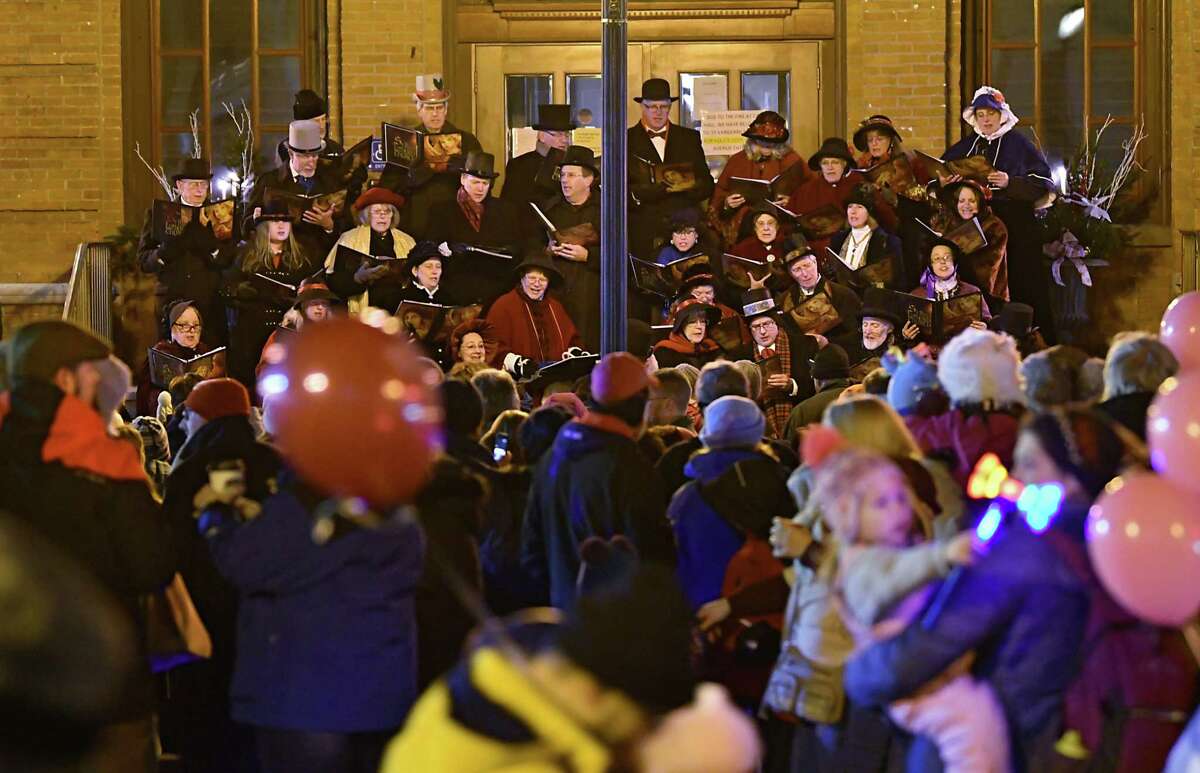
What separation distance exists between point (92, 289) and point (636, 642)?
38.4 feet

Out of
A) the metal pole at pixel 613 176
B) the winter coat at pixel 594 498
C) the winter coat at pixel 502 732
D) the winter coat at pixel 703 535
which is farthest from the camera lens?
the metal pole at pixel 613 176

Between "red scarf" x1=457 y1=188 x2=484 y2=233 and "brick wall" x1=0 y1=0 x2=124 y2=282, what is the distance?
400 centimetres

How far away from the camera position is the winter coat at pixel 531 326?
36.7 ft

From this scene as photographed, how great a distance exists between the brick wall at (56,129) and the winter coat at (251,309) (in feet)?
11.6

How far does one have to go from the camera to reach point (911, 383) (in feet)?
19.6

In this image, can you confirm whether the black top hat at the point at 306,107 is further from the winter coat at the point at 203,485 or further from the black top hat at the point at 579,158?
the winter coat at the point at 203,485

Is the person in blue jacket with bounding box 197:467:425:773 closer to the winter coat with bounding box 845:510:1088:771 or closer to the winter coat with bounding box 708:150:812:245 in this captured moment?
the winter coat with bounding box 845:510:1088:771

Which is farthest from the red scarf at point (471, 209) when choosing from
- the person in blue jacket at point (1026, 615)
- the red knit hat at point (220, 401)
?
the person in blue jacket at point (1026, 615)

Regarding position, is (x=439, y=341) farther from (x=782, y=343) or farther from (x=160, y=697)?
(x=160, y=697)

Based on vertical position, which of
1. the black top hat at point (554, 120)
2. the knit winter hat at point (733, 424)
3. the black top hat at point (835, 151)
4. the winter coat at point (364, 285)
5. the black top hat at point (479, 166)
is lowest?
the knit winter hat at point (733, 424)

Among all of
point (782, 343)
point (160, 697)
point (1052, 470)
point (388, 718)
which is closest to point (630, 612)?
point (1052, 470)

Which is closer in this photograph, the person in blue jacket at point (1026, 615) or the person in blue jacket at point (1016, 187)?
the person in blue jacket at point (1026, 615)

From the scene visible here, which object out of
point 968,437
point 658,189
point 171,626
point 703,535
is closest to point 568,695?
point 171,626

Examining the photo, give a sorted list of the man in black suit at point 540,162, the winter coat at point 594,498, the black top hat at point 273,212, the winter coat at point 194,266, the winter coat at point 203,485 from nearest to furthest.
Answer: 1. the winter coat at point 203,485
2. the winter coat at point 594,498
3. the black top hat at point 273,212
4. the winter coat at point 194,266
5. the man in black suit at point 540,162
